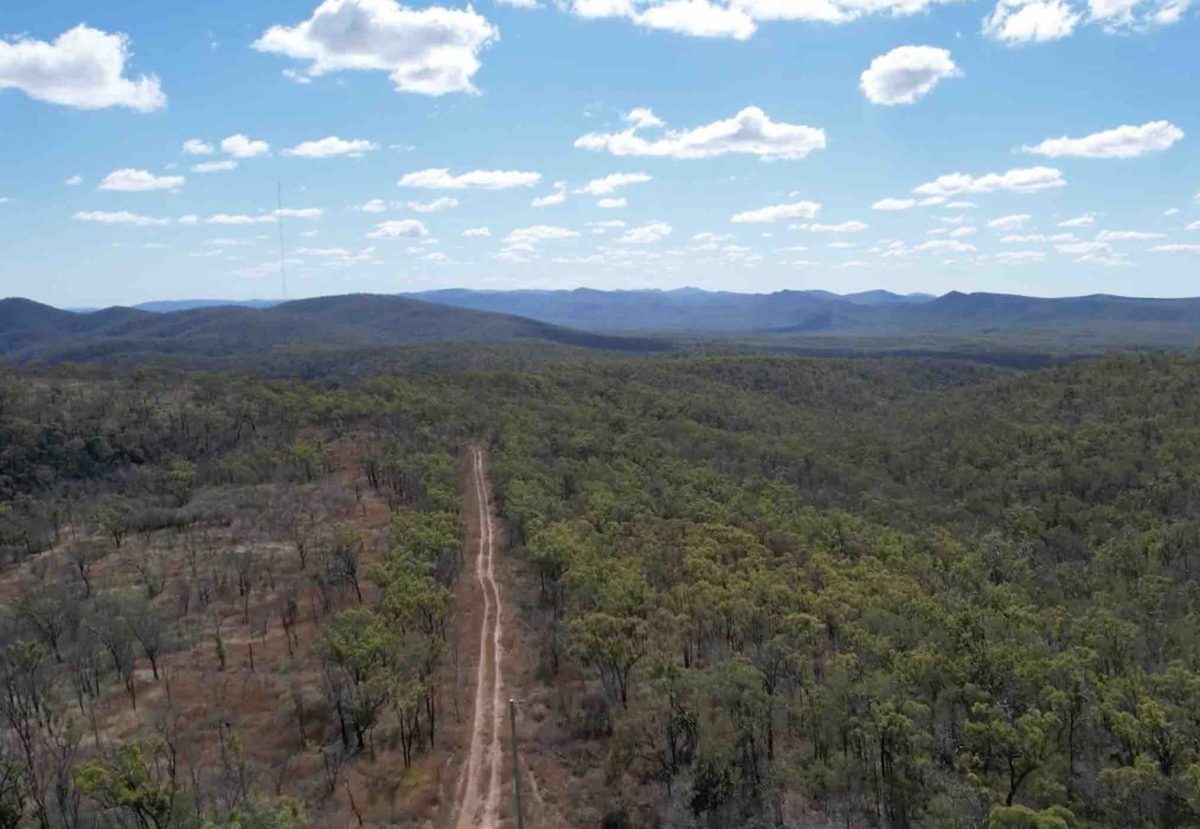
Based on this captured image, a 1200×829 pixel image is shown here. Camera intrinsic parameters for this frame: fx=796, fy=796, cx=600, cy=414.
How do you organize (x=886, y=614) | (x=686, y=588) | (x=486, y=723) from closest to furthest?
(x=486, y=723) < (x=886, y=614) < (x=686, y=588)

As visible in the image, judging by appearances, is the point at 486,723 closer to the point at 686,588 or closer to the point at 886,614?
the point at 686,588

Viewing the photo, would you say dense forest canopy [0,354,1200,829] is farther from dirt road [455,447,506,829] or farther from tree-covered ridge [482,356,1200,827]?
Answer: dirt road [455,447,506,829]

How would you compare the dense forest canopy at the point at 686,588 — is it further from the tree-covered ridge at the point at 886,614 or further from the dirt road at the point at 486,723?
the dirt road at the point at 486,723

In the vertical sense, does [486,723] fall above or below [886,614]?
below

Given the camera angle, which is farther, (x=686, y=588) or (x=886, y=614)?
(x=686, y=588)

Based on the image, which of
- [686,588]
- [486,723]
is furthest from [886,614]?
→ [486,723]

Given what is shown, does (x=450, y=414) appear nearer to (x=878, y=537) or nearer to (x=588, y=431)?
(x=588, y=431)

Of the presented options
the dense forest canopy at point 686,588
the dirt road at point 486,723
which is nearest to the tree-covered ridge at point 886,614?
the dense forest canopy at point 686,588
